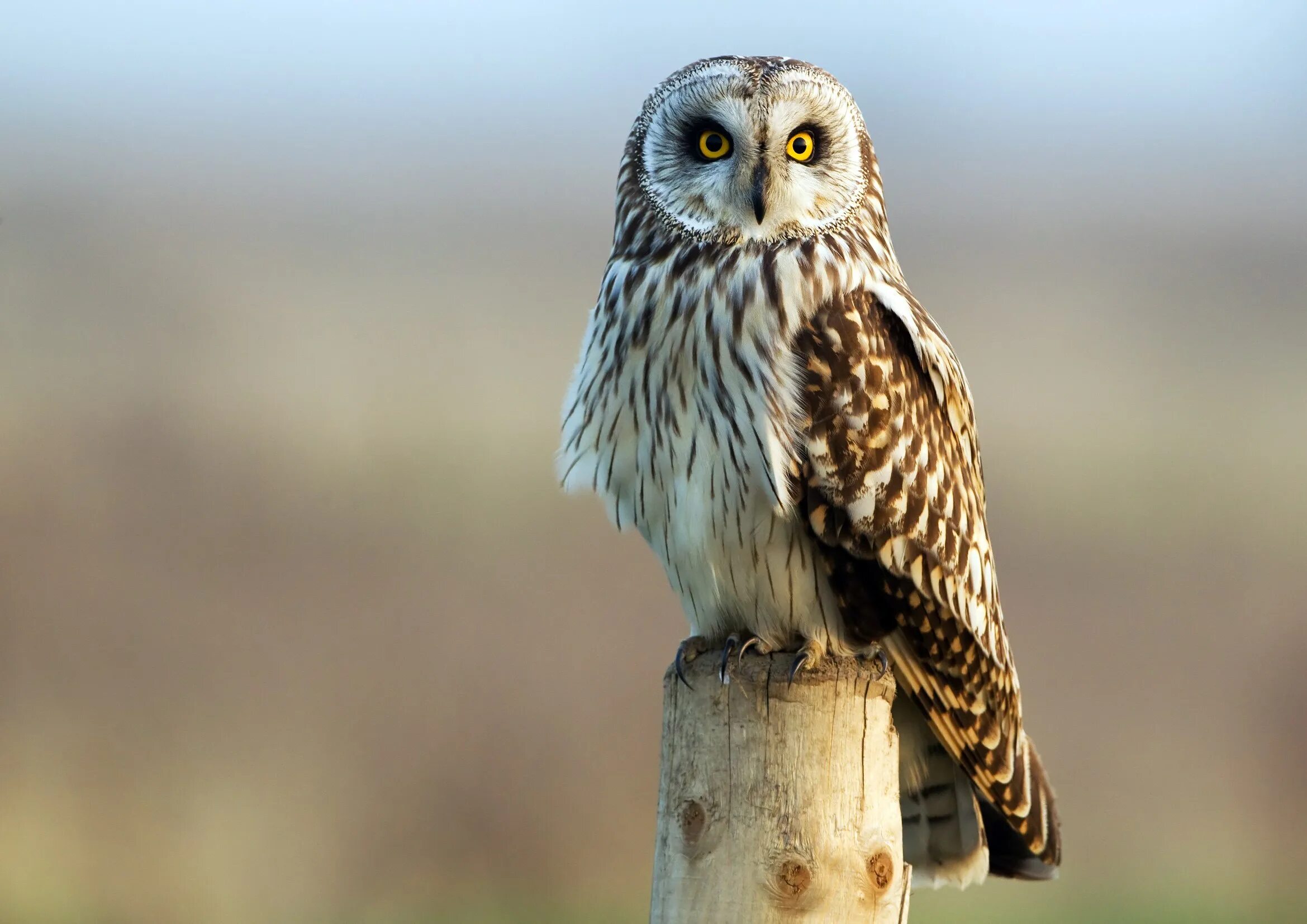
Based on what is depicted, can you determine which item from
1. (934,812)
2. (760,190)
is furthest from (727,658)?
(760,190)

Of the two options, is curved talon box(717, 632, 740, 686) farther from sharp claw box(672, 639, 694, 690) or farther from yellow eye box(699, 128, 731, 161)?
yellow eye box(699, 128, 731, 161)

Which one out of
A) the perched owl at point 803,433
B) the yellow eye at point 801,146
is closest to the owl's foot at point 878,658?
the perched owl at point 803,433

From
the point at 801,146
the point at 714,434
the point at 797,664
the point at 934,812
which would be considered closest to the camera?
the point at 797,664

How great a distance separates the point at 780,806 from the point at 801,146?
154cm

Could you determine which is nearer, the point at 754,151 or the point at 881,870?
the point at 881,870

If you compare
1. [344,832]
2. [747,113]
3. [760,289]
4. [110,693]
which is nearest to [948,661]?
[760,289]

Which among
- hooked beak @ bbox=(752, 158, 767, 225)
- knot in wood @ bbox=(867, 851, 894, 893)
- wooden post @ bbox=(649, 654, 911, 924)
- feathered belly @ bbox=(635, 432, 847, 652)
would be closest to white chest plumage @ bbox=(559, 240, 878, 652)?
feathered belly @ bbox=(635, 432, 847, 652)

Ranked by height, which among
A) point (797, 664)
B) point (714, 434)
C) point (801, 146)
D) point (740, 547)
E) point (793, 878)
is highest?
point (801, 146)

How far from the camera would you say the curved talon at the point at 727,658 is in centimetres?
231

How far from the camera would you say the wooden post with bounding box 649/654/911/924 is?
6.84ft

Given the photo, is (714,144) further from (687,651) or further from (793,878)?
(793,878)

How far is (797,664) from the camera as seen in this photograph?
7.79 ft

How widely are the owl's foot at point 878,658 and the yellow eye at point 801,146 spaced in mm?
1158

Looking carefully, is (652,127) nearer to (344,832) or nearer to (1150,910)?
(344,832)
